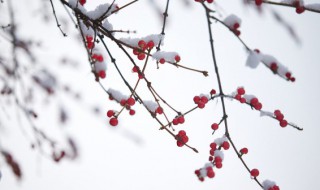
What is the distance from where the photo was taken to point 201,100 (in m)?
2.02

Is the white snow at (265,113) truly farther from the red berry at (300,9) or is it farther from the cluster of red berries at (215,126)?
the red berry at (300,9)

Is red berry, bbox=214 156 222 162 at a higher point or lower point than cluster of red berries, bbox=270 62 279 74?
higher

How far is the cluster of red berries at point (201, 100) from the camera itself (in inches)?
77.0

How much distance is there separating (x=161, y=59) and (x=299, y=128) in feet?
3.73

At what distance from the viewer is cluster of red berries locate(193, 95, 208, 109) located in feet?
6.41

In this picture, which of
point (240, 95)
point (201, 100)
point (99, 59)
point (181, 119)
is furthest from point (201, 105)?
point (99, 59)

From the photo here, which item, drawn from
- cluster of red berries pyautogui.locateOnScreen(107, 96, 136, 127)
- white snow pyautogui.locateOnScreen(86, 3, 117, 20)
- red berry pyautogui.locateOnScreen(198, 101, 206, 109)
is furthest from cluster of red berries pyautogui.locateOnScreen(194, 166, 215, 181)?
white snow pyautogui.locateOnScreen(86, 3, 117, 20)

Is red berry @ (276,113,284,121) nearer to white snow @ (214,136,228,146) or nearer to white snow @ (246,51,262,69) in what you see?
white snow @ (214,136,228,146)

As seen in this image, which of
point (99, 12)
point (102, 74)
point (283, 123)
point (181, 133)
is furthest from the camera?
point (283, 123)

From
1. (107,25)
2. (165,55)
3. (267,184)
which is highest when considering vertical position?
(107,25)

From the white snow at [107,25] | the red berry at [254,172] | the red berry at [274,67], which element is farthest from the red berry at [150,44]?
the red berry at [254,172]

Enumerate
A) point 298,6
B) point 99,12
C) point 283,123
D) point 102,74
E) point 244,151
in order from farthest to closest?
point 244,151
point 283,123
point 99,12
point 102,74
point 298,6

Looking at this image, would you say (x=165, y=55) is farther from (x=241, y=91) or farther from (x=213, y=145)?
(x=213, y=145)

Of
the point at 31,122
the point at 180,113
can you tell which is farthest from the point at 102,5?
the point at 31,122
